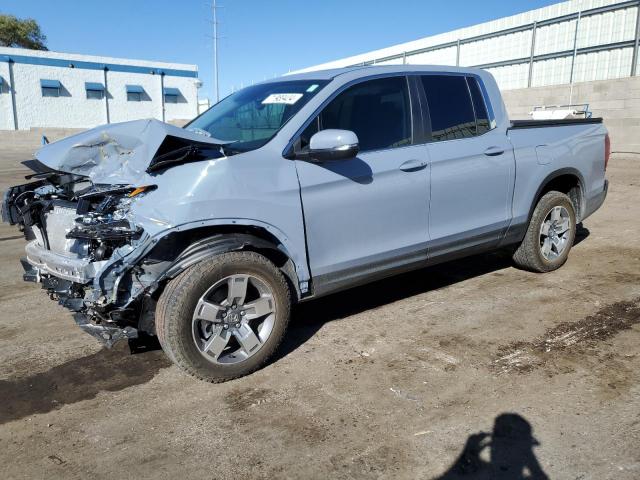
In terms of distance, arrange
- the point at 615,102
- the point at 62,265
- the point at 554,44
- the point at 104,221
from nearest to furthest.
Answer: the point at 104,221, the point at 62,265, the point at 615,102, the point at 554,44

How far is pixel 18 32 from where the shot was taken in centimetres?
4922

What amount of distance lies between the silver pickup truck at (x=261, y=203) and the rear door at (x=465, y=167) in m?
0.01

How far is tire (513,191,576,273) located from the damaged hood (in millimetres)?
3141

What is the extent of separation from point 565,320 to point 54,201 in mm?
3883

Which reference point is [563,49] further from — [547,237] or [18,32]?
[18,32]

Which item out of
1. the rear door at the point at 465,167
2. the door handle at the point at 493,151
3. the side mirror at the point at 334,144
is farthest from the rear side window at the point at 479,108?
the side mirror at the point at 334,144

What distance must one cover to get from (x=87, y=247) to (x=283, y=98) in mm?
1766

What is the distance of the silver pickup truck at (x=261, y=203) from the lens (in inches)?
120

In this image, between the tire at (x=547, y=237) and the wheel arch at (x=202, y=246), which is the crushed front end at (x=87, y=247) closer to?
the wheel arch at (x=202, y=246)

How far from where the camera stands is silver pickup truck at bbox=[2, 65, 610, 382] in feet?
9.98

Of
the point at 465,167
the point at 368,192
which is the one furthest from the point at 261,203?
the point at 465,167

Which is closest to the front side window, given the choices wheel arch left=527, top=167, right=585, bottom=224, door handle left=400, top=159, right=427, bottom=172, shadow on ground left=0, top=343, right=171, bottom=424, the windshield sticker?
door handle left=400, top=159, right=427, bottom=172

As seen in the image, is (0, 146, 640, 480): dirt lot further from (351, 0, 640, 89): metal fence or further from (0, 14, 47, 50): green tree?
(0, 14, 47, 50): green tree

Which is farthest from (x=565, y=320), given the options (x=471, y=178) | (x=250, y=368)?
(x=250, y=368)
